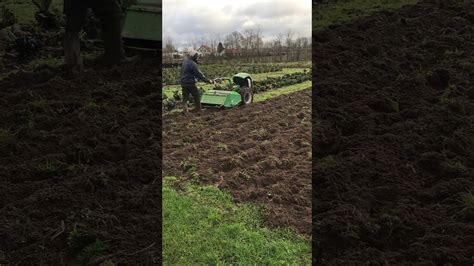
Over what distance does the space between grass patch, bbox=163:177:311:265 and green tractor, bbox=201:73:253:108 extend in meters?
0.54

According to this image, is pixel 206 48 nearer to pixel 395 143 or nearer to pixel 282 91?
pixel 282 91

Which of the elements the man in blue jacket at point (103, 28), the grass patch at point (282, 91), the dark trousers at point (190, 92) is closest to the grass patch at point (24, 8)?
the man in blue jacket at point (103, 28)

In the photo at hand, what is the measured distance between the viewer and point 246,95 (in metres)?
3.77

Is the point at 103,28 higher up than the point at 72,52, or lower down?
higher up

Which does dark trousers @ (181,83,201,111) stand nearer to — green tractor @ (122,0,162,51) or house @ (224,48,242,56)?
house @ (224,48,242,56)

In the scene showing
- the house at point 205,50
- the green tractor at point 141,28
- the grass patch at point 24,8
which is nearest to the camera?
the house at point 205,50

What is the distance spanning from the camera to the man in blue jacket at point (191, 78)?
302cm

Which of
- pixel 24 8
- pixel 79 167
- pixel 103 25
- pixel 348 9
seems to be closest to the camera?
pixel 79 167

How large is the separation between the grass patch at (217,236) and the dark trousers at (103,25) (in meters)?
3.96

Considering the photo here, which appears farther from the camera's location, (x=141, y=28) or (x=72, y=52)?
(x=72, y=52)

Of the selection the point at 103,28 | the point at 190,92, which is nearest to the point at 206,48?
the point at 190,92

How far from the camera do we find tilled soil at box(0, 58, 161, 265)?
3.72 meters

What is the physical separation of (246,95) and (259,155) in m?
0.40

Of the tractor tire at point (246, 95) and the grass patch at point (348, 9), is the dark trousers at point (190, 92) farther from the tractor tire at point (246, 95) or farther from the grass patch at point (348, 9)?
the grass patch at point (348, 9)
